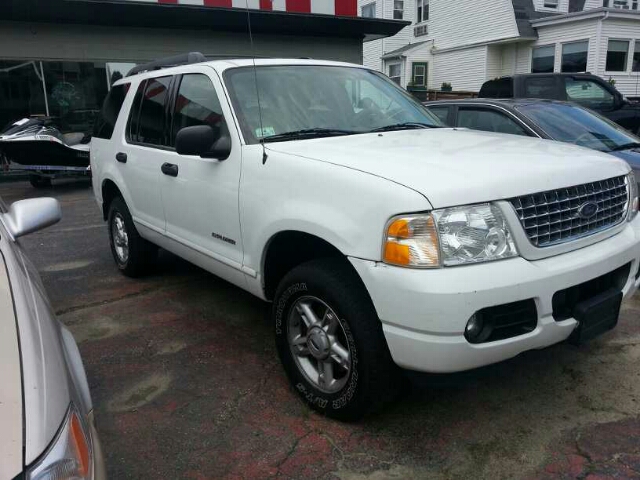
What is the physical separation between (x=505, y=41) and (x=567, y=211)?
22.3m

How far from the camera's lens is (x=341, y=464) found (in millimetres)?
2496

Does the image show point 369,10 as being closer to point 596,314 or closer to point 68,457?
point 596,314

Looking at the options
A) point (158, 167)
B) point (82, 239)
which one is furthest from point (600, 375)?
point (82, 239)

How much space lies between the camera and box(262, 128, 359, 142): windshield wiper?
3.20 metres

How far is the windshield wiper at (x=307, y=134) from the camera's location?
126 inches

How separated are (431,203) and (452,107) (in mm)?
4374

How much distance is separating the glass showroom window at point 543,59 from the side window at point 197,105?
21383mm

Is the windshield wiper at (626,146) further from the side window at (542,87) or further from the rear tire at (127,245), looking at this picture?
the rear tire at (127,245)

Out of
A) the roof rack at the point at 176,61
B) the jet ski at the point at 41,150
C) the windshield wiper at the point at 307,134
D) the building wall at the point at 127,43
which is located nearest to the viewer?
the windshield wiper at the point at 307,134

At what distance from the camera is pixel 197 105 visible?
12.4 feet

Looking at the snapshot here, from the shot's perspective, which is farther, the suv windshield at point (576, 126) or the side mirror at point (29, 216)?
the suv windshield at point (576, 126)

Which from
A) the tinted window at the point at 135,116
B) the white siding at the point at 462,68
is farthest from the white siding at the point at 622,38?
the tinted window at the point at 135,116

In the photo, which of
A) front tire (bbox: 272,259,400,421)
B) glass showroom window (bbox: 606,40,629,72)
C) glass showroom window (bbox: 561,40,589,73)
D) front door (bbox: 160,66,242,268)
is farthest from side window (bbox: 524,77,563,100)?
glass showroom window (bbox: 606,40,629,72)

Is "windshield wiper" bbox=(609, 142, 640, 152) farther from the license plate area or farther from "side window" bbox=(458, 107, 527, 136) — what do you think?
the license plate area
